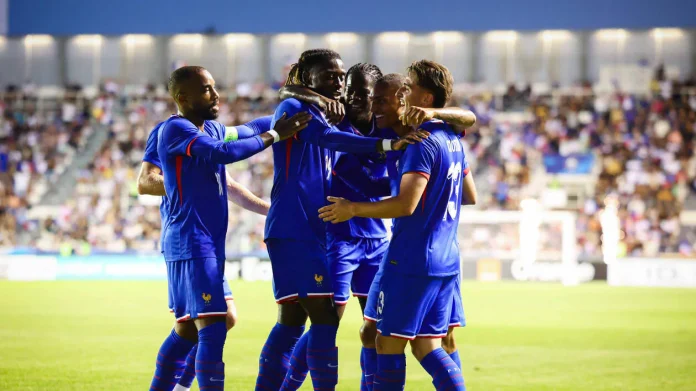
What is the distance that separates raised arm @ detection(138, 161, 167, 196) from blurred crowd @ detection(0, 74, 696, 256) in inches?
617

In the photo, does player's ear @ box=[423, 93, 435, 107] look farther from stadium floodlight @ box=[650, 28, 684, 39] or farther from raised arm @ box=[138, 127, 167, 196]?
stadium floodlight @ box=[650, 28, 684, 39]

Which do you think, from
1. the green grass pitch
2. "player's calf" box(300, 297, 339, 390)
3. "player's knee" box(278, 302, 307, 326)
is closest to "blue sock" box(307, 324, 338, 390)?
"player's calf" box(300, 297, 339, 390)

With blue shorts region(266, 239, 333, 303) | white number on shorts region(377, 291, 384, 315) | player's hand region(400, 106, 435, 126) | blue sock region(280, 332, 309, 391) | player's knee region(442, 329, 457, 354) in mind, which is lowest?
blue sock region(280, 332, 309, 391)

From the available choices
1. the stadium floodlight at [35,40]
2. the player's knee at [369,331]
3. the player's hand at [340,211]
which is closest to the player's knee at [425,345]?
the player's knee at [369,331]

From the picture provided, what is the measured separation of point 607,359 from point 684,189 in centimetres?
1662

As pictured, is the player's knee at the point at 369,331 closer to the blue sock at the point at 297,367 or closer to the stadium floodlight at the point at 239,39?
the blue sock at the point at 297,367

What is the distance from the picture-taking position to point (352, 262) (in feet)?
21.1

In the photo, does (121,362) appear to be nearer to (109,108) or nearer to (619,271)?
(619,271)

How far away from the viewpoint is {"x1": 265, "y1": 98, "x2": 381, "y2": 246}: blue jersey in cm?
583

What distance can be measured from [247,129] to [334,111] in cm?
81

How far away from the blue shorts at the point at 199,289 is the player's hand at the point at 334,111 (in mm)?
1166

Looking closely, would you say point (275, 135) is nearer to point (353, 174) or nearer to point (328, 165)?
point (328, 165)

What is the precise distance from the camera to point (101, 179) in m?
28.8

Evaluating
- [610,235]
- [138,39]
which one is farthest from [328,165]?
[138,39]
